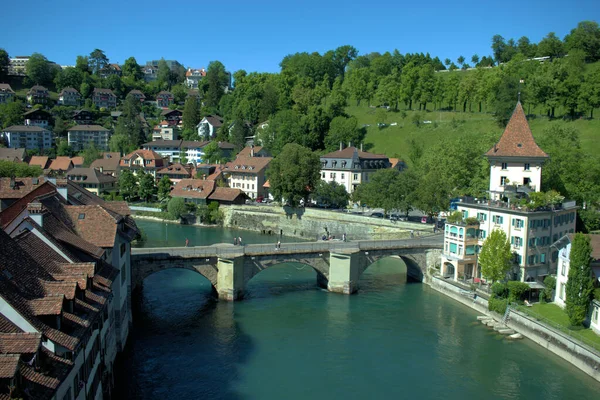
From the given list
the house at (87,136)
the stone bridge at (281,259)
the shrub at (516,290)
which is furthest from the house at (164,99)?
the shrub at (516,290)

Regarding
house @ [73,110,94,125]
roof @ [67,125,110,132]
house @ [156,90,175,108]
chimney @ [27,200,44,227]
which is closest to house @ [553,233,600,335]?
chimney @ [27,200,44,227]

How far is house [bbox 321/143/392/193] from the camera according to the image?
83.4 meters

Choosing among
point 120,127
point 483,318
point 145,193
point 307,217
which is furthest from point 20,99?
point 483,318

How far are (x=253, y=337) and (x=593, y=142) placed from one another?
199ft

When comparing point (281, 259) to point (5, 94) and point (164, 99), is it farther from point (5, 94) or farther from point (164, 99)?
point (164, 99)

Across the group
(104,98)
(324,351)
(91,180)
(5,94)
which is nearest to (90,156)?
(91,180)

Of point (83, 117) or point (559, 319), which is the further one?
point (83, 117)

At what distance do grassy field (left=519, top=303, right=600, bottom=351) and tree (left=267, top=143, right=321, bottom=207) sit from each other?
130 feet

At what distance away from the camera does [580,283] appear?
115 ft

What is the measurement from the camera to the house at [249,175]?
90.1 meters

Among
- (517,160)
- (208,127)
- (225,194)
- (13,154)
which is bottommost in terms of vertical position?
(225,194)

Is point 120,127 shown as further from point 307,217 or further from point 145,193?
point 307,217

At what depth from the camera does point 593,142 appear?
78.7 m

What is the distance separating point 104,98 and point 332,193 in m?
102
